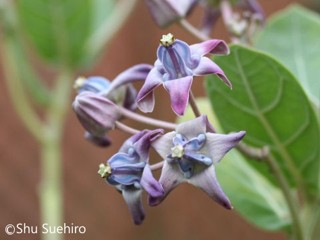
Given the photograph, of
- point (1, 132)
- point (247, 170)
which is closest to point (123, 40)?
point (1, 132)

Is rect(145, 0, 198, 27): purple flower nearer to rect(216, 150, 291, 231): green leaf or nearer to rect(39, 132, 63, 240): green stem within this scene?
rect(216, 150, 291, 231): green leaf

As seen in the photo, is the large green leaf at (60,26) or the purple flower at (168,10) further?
the large green leaf at (60,26)

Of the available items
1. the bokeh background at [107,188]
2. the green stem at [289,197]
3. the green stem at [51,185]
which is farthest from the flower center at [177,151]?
the bokeh background at [107,188]

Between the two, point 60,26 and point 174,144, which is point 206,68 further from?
point 60,26

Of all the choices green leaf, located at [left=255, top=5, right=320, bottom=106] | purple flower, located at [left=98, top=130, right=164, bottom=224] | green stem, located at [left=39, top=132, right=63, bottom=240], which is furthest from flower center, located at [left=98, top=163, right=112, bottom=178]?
green stem, located at [left=39, top=132, right=63, bottom=240]

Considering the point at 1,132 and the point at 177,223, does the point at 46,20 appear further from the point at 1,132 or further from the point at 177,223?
the point at 177,223

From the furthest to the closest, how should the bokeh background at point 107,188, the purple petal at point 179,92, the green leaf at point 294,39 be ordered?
the bokeh background at point 107,188, the green leaf at point 294,39, the purple petal at point 179,92

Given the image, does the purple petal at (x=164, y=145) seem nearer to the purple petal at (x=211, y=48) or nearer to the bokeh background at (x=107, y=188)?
the purple petal at (x=211, y=48)
